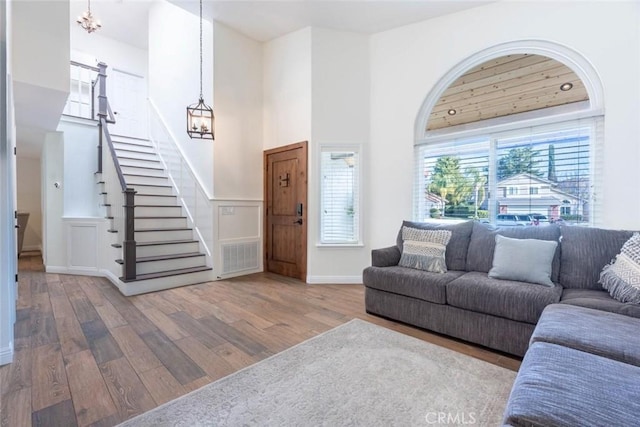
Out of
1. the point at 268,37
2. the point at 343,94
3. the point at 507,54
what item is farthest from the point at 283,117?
the point at 507,54

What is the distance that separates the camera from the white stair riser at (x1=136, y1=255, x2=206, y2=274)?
4.07 metres

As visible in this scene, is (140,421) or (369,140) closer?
(140,421)

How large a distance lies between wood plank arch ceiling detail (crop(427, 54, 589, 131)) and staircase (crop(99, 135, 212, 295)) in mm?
3944

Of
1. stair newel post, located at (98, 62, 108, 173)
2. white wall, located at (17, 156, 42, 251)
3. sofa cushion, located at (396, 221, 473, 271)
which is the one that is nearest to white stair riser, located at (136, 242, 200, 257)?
stair newel post, located at (98, 62, 108, 173)

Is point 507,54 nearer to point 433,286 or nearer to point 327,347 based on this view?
point 433,286

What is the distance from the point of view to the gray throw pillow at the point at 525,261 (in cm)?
250

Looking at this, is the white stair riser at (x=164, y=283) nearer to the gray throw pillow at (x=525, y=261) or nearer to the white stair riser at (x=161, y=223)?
the white stair riser at (x=161, y=223)

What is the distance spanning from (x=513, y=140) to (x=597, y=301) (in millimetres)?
1949

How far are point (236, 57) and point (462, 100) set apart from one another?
135 inches

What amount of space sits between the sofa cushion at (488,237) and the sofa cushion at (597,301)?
1.25 ft

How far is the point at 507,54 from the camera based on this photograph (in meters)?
3.42

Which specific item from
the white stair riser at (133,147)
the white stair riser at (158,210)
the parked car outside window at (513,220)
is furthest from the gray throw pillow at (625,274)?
the white stair riser at (133,147)

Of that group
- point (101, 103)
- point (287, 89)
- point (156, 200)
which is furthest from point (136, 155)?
point (287, 89)

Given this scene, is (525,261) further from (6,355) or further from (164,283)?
(164,283)
